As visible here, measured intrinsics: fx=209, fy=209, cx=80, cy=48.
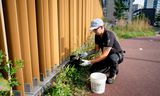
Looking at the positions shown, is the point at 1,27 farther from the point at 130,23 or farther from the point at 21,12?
the point at 130,23

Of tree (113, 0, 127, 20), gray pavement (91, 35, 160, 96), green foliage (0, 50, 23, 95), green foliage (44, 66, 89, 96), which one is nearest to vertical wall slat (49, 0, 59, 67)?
green foliage (44, 66, 89, 96)

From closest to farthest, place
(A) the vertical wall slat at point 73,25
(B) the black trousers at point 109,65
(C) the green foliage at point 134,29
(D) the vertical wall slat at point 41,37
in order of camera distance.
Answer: (D) the vertical wall slat at point 41,37 < (B) the black trousers at point 109,65 < (A) the vertical wall slat at point 73,25 < (C) the green foliage at point 134,29

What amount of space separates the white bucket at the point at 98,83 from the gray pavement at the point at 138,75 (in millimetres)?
101

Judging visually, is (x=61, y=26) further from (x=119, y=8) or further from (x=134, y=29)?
(x=119, y=8)

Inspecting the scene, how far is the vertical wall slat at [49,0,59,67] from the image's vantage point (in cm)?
373

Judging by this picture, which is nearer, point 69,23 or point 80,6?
point 69,23

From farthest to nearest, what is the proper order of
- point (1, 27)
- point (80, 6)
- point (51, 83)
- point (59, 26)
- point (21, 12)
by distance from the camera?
point (80, 6), point (59, 26), point (51, 83), point (21, 12), point (1, 27)

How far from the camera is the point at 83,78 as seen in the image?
4508 mm

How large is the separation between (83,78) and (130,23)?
805 centimetres

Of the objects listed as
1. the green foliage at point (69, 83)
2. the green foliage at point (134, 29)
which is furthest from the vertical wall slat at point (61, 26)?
the green foliage at point (134, 29)

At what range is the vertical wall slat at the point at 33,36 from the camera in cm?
298

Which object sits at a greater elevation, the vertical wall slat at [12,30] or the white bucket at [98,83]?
the vertical wall slat at [12,30]

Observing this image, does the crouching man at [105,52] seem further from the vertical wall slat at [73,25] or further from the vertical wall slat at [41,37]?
the vertical wall slat at [41,37]

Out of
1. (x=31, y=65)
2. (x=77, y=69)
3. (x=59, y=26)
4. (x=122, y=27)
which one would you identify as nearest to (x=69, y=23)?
(x=59, y=26)
